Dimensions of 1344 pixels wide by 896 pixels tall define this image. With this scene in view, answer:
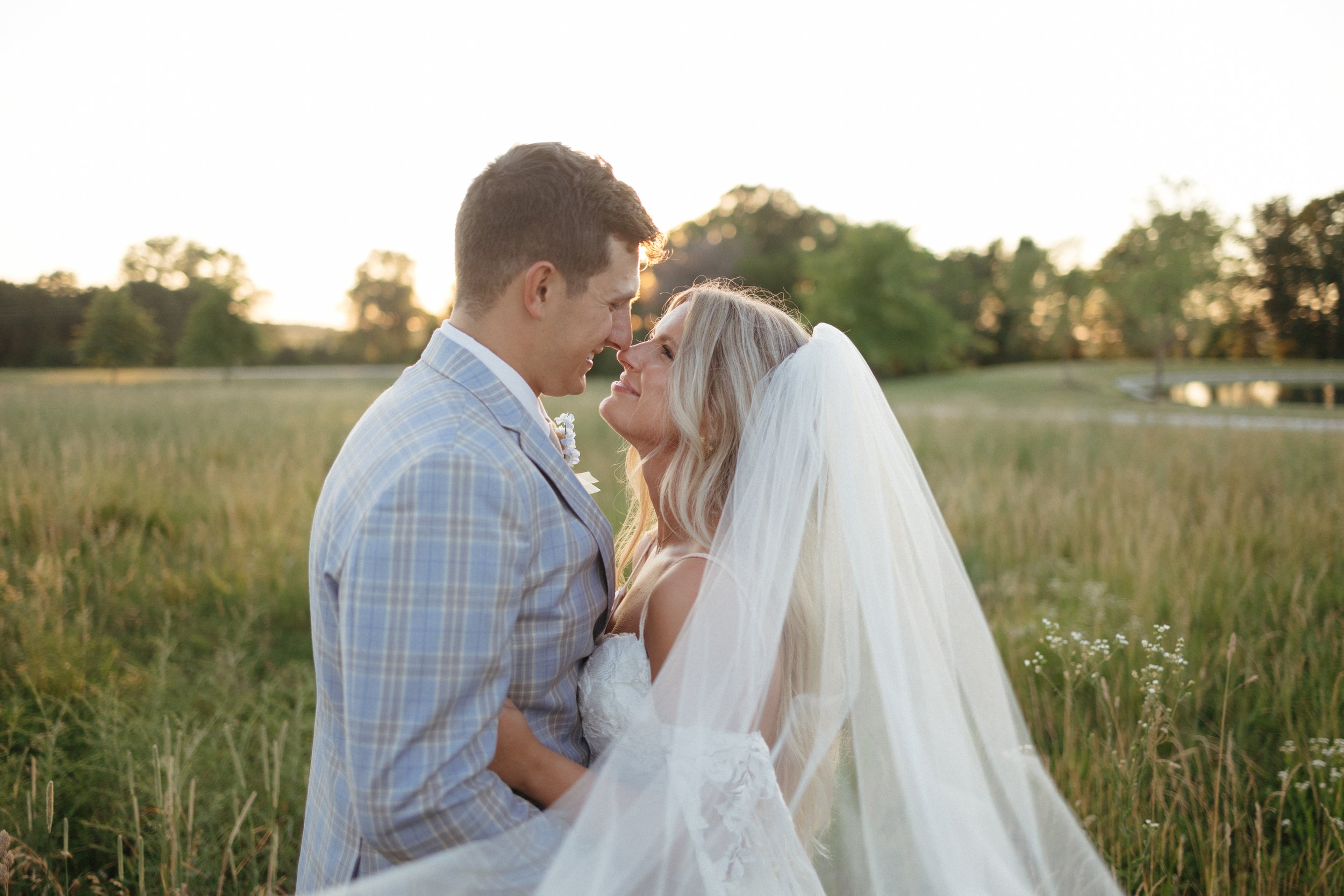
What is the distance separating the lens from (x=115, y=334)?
1400 centimetres

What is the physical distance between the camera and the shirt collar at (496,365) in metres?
1.95

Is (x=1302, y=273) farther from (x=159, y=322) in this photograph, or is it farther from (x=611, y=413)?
(x=159, y=322)

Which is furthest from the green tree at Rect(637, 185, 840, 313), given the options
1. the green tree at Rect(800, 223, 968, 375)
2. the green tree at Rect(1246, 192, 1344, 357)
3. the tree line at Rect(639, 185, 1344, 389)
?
the green tree at Rect(1246, 192, 1344, 357)

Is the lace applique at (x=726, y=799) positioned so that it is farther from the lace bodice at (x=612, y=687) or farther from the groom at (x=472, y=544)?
the groom at (x=472, y=544)

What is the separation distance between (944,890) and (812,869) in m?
0.34

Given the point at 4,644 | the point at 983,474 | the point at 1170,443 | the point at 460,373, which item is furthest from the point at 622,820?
the point at 1170,443

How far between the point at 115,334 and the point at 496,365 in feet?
50.9

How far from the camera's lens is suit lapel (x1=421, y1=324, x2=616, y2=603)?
1874mm

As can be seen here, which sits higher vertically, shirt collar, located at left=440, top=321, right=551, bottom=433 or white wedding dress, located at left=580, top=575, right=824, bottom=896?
shirt collar, located at left=440, top=321, right=551, bottom=433

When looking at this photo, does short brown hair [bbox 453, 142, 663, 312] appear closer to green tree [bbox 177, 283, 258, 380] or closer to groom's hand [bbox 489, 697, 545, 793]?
groom's hand [bbox 489, 697, 545, 793]

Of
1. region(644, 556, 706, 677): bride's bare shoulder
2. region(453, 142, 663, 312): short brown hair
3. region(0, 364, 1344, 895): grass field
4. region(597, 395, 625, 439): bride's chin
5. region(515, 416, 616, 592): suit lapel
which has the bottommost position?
region(0, 364, 1344, 895): grass field

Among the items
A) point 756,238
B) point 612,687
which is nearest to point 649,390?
point 612,687

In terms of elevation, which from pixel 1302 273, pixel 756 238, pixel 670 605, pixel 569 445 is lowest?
pixel 670 605

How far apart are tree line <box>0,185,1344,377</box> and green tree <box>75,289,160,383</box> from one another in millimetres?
46
